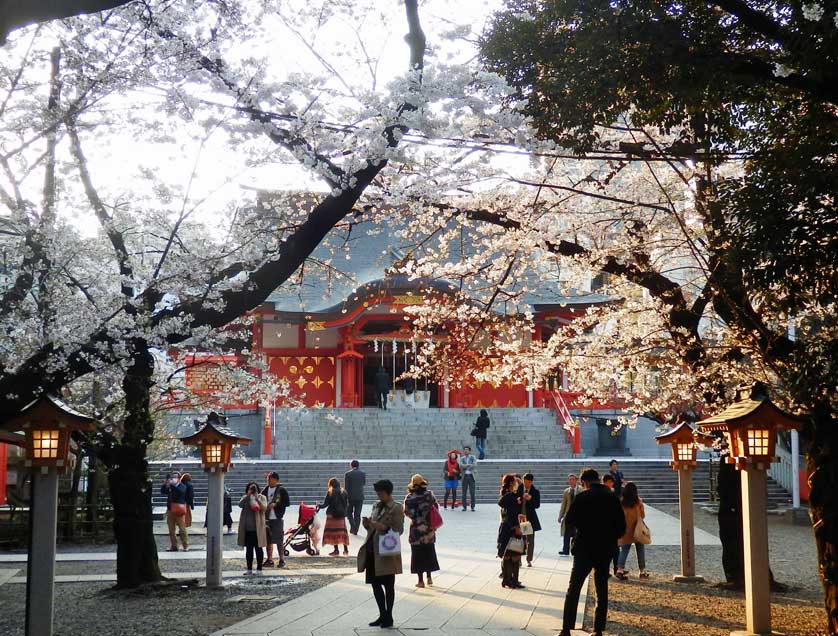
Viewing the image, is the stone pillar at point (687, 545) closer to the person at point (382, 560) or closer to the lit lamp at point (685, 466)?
the lit lamp at point (685, 466)

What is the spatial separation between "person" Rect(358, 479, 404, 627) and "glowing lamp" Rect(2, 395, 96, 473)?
2926 mm

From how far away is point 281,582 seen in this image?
1305 centimetres

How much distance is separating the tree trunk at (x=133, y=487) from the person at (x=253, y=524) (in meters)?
1.82

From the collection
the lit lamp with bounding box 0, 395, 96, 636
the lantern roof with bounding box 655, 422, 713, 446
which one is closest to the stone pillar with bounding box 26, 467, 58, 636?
the lit lamp with bounding box 0, 395, 96, 636

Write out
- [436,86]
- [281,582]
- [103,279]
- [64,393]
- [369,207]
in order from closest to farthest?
[436,86] < [369,207] < [103,279] < [281,582] < [64,393]

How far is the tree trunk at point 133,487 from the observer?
39.5 feet

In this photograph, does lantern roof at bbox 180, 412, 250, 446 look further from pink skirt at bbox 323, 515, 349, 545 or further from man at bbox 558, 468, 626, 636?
man at bbox 558, 468, 626, 636

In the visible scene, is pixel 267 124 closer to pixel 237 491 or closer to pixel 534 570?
pixel 534 570

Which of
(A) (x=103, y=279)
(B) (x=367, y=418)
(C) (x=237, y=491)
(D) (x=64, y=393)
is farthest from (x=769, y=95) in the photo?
(B) (x=367, y=418)

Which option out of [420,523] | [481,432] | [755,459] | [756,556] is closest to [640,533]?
[420,523]

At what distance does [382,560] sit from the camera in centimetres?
901

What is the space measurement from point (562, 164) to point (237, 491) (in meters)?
15.4

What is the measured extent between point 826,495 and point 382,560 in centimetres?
404

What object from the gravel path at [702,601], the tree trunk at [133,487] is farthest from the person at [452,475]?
the tree trunk at [133,487]
